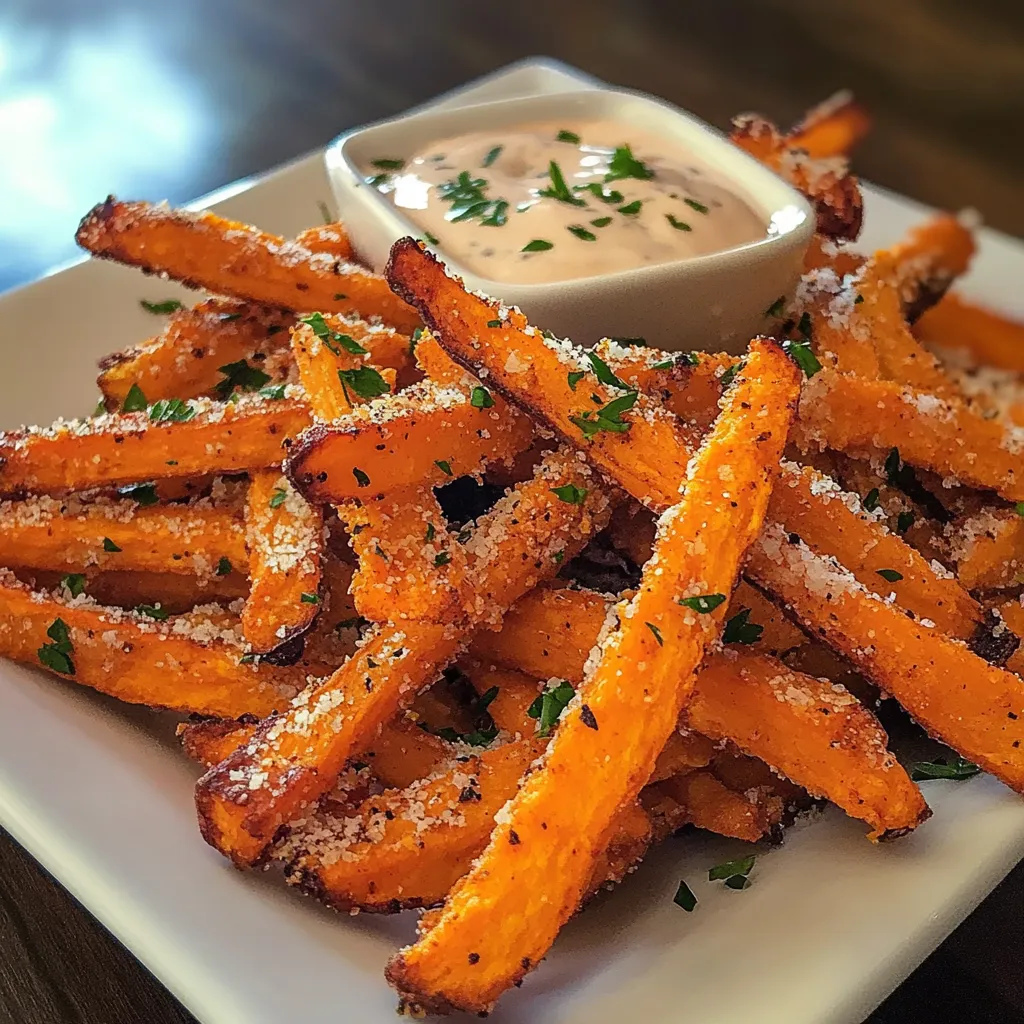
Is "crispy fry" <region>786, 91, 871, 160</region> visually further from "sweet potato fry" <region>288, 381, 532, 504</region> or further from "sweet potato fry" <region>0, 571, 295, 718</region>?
"sweet potato fry" <region>0, 571, 295, 718</region>

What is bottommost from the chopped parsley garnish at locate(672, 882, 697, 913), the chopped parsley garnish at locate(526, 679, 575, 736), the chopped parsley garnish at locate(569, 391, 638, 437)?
the chopped parsley garnish at locate(672, 882, 697, 913)

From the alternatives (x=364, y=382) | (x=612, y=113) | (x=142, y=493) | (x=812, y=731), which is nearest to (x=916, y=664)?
(x=812, y=731)

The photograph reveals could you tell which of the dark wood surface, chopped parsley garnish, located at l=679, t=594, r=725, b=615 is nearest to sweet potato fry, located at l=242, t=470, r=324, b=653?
chopped parsley garnish, located at l=679, t=594, r=725, b=615

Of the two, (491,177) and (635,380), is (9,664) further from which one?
(491,177)

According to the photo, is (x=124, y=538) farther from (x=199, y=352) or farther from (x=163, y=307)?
(x=163, y=307)

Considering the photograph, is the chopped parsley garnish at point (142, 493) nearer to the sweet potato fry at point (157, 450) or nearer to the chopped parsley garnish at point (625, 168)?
the sweet potato fry at point (157, 450)

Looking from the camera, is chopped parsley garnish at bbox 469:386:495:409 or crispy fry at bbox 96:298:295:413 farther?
crispy fry at bbox 96:298:295:413

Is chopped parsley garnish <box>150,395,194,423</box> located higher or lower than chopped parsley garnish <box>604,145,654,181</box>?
lower
